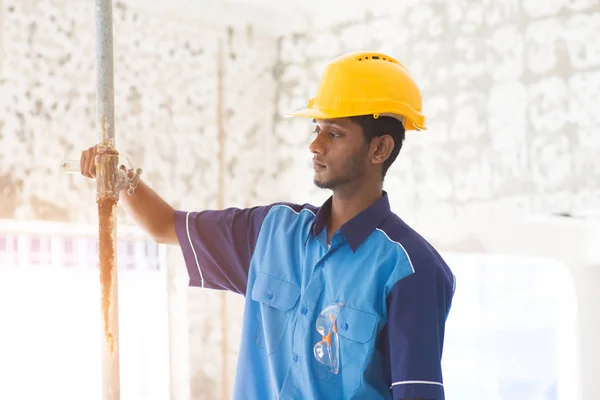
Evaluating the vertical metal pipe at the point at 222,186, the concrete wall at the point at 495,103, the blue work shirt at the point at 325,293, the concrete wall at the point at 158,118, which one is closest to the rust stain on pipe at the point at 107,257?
the blue work shirt at the point at 325,293

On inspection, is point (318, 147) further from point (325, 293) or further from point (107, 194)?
point (107, 194)

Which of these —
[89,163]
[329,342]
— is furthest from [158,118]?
[329,342]

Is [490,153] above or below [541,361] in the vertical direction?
above

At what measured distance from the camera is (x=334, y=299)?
1.84m

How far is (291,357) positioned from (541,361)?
1.48 metres

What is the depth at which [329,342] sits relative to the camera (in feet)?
5.99

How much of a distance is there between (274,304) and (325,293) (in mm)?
145

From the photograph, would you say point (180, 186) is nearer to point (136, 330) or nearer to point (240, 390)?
point (136, 330)

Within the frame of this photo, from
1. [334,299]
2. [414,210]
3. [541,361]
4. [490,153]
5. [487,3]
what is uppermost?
[487,3]

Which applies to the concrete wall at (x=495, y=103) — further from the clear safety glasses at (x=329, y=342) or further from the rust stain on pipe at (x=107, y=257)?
the rust stain on pipe at (x=107, y=257)

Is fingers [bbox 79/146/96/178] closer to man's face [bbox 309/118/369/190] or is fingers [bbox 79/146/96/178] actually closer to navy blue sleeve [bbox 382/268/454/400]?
man's face [bbox 309/118/369/190]

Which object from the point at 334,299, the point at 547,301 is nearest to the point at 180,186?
the point at 547,301

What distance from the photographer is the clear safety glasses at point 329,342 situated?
1815 mm

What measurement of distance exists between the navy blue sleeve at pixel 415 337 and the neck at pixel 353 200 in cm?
26
